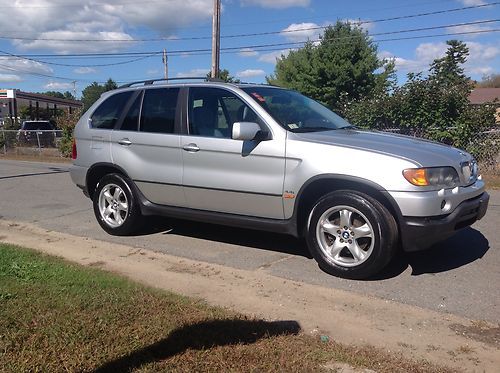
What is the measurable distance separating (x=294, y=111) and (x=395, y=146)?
125 centimetres

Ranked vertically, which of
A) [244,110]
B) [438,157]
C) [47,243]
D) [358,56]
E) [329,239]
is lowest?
[47,243]

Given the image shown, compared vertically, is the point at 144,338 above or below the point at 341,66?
below

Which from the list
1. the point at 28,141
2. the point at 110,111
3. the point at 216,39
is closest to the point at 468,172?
the point at 110,111

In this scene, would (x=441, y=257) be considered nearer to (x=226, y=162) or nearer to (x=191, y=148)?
(x=226, y=162)

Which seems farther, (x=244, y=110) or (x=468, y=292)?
(x=244, y=110)

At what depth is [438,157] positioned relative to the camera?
4.76 m

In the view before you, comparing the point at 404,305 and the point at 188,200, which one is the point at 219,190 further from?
the point at 404,305

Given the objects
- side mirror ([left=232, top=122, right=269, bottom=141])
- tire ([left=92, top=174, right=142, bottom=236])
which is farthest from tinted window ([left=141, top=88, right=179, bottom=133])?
side mirror ([left=232, top=122, right=269, bottom=141])

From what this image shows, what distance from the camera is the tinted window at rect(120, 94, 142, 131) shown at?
6.42m

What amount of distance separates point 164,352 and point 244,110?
2907 mm

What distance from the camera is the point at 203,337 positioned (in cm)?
354

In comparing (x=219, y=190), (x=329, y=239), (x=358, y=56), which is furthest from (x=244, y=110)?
(x=358, y=56)

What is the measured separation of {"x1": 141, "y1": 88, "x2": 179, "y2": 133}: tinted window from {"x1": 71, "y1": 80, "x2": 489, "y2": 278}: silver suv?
1cm

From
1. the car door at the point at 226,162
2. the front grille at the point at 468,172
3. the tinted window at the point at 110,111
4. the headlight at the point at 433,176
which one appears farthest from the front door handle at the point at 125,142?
the front grille at the point at 468,172
